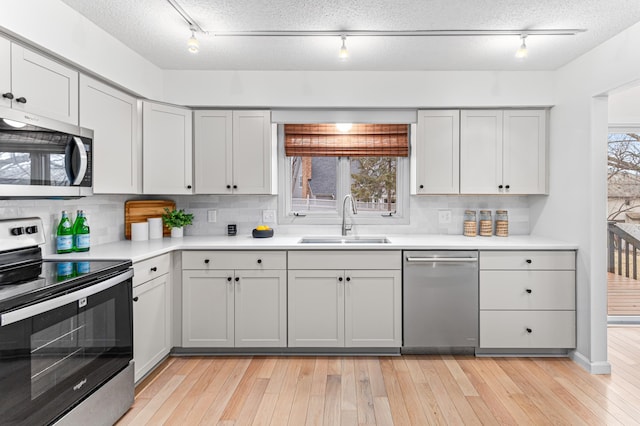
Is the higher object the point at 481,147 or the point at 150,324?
the point at 481,147

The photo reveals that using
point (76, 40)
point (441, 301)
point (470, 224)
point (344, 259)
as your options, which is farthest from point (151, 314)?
point (470, 224)

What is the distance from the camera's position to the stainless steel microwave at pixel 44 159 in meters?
1.74

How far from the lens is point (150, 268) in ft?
8.54

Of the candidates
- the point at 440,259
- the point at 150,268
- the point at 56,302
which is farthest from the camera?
the point at 440,259

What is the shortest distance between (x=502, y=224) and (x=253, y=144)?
2372 millimetres

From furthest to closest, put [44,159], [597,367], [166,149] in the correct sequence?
[166,149] → [597,367] → [44,159]

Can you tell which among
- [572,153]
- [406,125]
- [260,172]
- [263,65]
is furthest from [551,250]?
[263,65]

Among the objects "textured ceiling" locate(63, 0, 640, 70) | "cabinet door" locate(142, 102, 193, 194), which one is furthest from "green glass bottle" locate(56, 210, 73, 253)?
"textured ceiling" locate(63, 0, 640, 70)

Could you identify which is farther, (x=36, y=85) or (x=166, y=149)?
(x=166, y=149)

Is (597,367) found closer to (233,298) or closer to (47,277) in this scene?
(233,298)

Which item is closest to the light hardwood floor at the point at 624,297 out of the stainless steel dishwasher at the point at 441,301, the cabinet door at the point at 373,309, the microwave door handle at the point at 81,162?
the stainless steel dishwasher at the point at 441,301

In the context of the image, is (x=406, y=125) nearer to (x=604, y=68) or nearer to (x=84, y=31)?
(x=604, y=68)

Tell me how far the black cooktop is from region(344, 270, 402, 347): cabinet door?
161cm

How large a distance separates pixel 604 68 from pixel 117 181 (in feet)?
11.5
